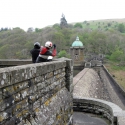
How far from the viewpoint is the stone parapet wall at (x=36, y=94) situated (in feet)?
9.91

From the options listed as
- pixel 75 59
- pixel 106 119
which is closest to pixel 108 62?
pixel 75 59

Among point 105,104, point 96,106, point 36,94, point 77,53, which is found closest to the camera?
point 36,94

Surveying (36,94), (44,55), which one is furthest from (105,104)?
(36,94)

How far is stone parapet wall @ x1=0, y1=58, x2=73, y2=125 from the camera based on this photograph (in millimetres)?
3020

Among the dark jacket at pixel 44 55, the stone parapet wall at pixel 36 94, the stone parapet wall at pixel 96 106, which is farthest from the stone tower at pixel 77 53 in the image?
the dark jacket at pixel 44 55

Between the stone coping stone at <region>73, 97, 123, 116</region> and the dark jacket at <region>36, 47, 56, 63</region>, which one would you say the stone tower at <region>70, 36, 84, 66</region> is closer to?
the stone coping stone at <region>73, 97, 123, 116</region>

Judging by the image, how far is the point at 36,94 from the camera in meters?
4.08

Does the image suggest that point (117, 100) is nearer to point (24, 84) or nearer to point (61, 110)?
point (61, 110)

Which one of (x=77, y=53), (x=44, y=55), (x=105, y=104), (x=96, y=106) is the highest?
(x=44, y=55)

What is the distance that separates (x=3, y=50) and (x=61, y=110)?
44.1 m

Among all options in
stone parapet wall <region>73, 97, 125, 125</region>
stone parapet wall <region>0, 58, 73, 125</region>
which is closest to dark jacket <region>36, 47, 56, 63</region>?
stone parapet wall <region>0, 58, 73, 125</region>

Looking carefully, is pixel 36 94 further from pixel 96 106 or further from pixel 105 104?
pixel 96 106

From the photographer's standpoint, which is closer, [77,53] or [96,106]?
[96,106]

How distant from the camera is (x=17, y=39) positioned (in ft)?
198
